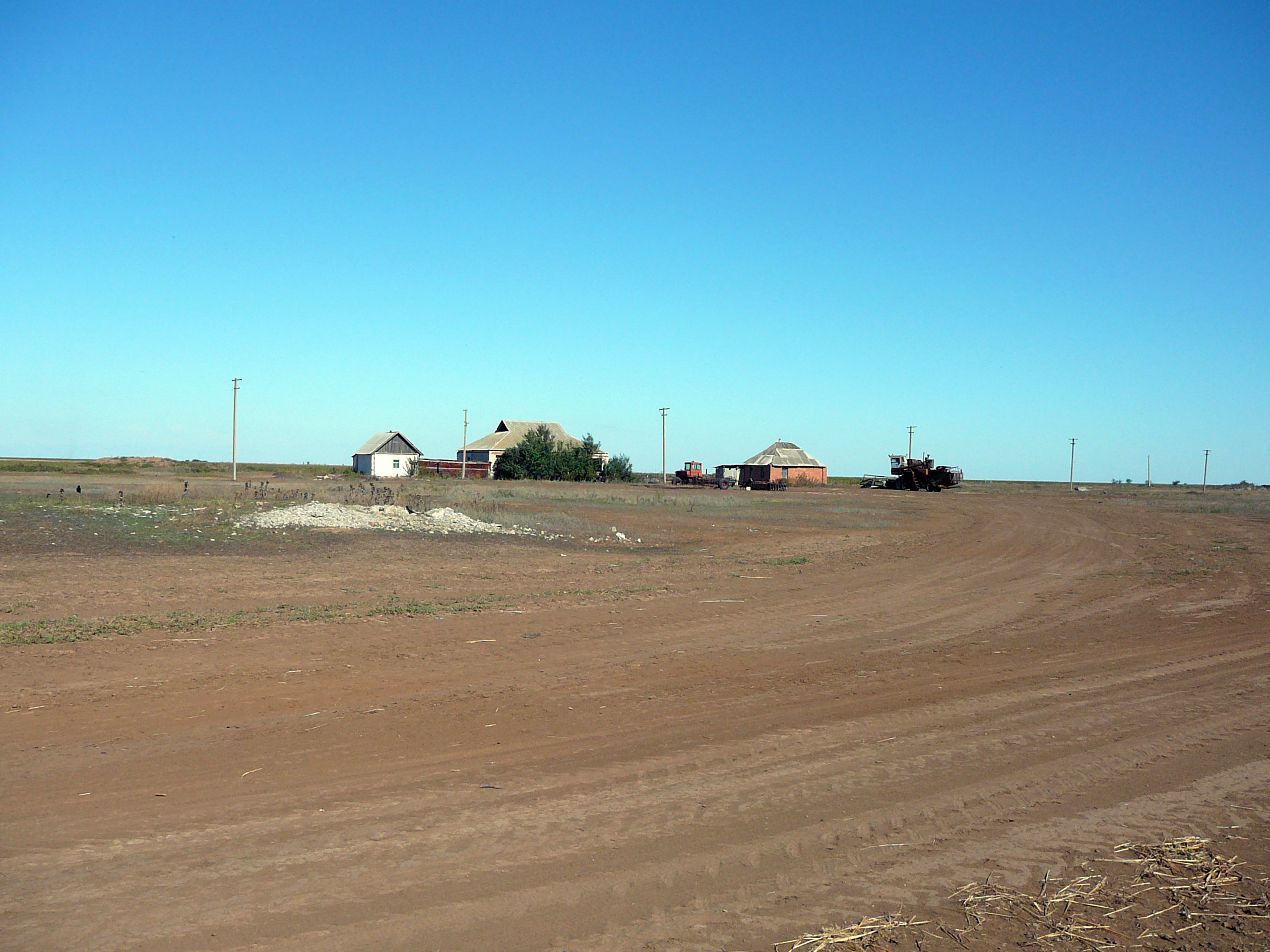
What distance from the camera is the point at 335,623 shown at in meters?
12.8

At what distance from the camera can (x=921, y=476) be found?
254ft

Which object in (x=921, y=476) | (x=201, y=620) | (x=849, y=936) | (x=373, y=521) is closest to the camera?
(x=849, y=936)

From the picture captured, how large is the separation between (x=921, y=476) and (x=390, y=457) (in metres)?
51.4

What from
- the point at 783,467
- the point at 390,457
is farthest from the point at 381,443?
the point at 783,467

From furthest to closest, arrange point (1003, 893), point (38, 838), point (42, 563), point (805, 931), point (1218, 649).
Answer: point (42, 563)
point (1218, 649)
point (38, 838)
point (1003, 893)
point (805, 931)

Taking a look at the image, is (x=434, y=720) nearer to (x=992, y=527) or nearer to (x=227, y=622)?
(x=227, y=622)

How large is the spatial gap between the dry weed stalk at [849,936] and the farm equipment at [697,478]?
245ft

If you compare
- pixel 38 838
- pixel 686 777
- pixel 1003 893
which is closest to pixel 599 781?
pixel 686 777

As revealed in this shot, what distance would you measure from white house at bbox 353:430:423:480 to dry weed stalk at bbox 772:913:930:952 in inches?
3606

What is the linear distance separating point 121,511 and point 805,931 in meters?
29.7

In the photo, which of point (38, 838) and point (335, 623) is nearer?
point (38, 838)

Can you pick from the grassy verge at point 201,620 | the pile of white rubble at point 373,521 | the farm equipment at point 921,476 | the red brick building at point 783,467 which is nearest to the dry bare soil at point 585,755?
the grassy verge at point 201,620

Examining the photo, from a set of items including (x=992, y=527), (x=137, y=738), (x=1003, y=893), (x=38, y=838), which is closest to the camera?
(x=1003, y=893)

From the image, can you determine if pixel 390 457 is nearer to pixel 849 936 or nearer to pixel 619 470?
pixel 619 470
